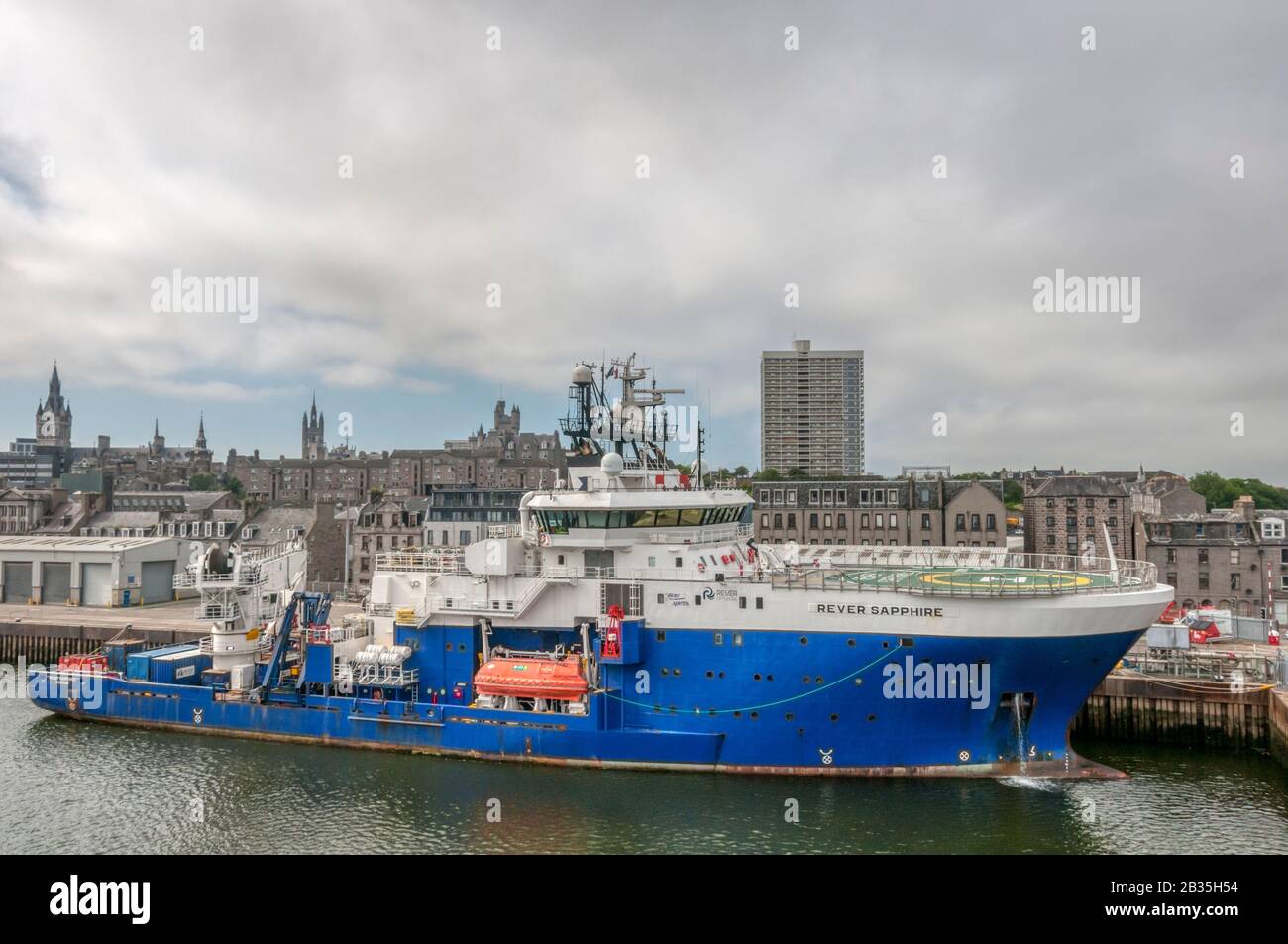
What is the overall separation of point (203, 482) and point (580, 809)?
11376 centimetres

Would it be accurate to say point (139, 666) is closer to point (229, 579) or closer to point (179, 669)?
point (179, 669)

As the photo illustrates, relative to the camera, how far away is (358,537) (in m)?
56.2

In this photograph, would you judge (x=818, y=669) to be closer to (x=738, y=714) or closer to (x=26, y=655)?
(x=738, y=714)

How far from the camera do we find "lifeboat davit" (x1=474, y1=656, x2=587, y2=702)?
954 inches

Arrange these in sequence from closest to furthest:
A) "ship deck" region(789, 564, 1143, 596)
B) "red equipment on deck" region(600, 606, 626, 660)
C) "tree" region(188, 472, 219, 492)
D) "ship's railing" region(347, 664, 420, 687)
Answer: "ship deck" region(789, 564, 1143, 596) < "red equipment on deck" region(600, 606, 626, 660) < "ship's railing" region(347, 664, 420, 687) < "tree" region(188, 472, 219, 492)

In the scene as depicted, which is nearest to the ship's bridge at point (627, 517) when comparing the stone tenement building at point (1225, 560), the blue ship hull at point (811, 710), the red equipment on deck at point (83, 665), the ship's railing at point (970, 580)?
the ship's railing at point (970, 580)

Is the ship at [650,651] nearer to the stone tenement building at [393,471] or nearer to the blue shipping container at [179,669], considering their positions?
the blue shipping container at [179,669]

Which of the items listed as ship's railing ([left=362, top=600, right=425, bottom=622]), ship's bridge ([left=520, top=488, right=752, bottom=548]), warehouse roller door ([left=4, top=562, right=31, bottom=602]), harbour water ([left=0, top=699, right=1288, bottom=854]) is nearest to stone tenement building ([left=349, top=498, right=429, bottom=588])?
warehouse roller door ([left=4, top=562, right=31, bottom=602])

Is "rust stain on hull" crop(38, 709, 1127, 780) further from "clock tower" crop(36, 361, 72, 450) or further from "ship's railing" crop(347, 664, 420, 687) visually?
"clock tower" crop(36, 361, 72, 450)

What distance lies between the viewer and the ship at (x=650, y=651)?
22.5 m

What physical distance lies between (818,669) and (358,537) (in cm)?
Result: 4084

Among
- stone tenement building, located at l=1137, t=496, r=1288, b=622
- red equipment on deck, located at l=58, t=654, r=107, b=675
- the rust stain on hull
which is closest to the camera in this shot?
the rust stain on hull

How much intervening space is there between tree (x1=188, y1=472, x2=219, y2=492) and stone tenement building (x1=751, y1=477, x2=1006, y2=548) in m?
88.0

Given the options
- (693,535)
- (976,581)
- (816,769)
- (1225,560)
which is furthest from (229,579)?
(1225,560)
